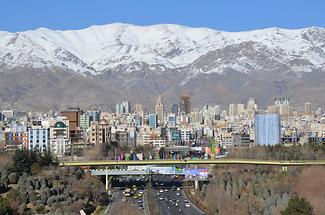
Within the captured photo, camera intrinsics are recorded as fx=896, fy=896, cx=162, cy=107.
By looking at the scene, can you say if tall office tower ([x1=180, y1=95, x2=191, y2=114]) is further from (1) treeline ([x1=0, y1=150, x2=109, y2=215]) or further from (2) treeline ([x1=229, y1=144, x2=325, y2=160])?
(1) treeline ([x1=0, y1=150, x2=109, y2=215])

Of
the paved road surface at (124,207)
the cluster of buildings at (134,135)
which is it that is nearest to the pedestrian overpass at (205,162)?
the cluster of buildings at (134,135)

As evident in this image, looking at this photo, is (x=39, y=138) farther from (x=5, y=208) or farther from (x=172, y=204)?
(x=5, y=208)

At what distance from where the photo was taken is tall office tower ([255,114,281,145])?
87188 mm

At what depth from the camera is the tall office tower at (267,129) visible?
87.2 metres

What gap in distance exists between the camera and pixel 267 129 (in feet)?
292

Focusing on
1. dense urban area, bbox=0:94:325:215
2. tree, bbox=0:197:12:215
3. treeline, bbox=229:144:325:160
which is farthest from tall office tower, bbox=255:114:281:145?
tree, bbox=0:197:12:215

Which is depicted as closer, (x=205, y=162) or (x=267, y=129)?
(x=205, y=162)

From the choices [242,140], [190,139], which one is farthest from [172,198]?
[190,139]

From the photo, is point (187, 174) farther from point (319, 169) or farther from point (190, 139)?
point (190, 139)

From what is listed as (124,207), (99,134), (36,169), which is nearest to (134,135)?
(99,134)

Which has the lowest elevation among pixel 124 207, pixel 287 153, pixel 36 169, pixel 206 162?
pixel 124 207

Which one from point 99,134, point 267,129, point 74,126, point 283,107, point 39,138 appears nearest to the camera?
point 39,138

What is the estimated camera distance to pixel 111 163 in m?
53.4

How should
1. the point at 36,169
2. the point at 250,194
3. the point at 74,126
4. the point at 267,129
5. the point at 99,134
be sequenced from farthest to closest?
1. the point at 74,126
2. the point at 267,129
3. the point at 99,134
4. the point at 36,169
5. the point at 250,194
